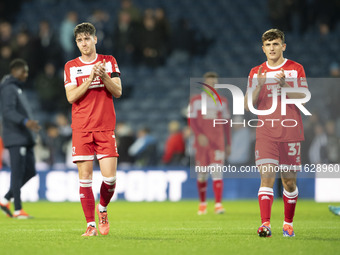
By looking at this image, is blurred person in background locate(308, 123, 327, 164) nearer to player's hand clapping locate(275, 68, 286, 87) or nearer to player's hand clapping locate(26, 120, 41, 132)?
player's hand clapping locate(26, 120, 41, 132)

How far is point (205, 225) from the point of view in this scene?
925 centimetres

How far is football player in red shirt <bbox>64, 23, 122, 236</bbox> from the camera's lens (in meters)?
7.32

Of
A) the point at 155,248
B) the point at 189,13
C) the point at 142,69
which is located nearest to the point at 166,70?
the point at 142,69

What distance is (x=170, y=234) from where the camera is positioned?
25.7 feet

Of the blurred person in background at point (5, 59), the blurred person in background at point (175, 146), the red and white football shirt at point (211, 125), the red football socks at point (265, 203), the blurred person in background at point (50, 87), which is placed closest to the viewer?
the red football socks at point (265, 203)

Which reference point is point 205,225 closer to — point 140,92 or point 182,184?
point 182,184

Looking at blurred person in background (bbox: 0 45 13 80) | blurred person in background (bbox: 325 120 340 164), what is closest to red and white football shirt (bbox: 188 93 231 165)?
blurred person in background (bbox: 325 120 340 164)

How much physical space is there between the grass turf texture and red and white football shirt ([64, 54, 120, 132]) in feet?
3.92

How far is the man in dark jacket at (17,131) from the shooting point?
34.6ft

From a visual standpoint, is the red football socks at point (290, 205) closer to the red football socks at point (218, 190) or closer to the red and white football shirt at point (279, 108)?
the red and white football shirt at point (279, 108)

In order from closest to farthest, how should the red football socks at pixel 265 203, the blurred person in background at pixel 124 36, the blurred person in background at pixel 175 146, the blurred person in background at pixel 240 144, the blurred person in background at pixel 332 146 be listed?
the red football socks at pixel 265 203 < the blurred person in background at pixel 240 144 < the blurred person in background at pixel 332 146 < the blurred person in background at pixel 175 146 < the blurred person in background at pixel 124 36

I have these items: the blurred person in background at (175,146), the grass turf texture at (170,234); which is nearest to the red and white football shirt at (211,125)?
the grass turf texture at (170,234)

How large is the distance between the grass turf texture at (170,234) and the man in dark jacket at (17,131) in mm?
609

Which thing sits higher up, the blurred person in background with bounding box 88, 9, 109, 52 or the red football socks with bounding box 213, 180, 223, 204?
the blurred person in background with bounding box 88, 9, 109, 52
